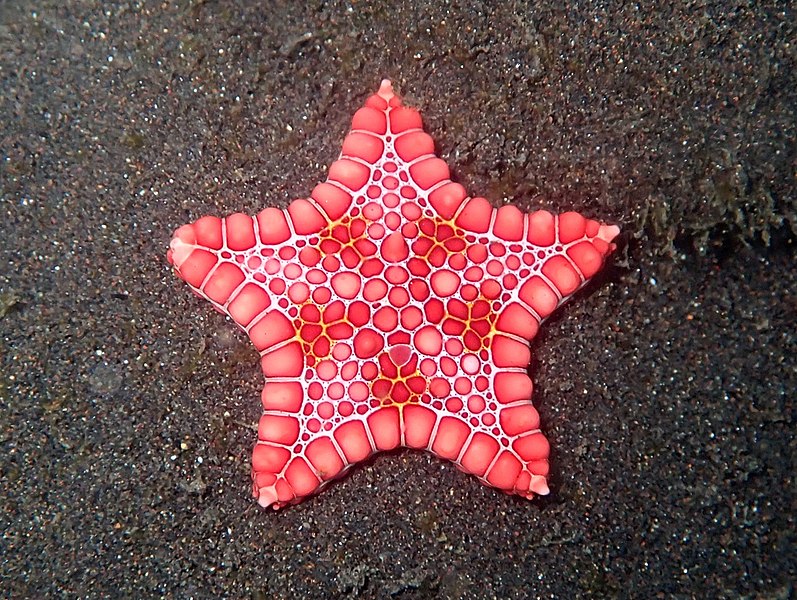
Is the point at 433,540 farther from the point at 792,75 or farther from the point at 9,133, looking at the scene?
the point at 9,133

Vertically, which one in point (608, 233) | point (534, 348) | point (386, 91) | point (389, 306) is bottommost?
point (534, 348)

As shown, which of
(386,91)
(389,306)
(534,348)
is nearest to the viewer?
(389,306)

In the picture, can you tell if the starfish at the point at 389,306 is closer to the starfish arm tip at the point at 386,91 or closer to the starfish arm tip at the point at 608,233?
the starfish arm tip at the point at 608,233

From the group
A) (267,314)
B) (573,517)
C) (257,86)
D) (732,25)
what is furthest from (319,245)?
(732,25)

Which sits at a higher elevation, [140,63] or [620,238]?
[620,238]

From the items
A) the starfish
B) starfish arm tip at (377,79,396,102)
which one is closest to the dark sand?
starfish arm tip at (377,79,396,102)

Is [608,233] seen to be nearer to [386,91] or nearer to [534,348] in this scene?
[534,348]

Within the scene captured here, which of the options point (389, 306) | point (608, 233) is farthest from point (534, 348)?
point (389, 306)
